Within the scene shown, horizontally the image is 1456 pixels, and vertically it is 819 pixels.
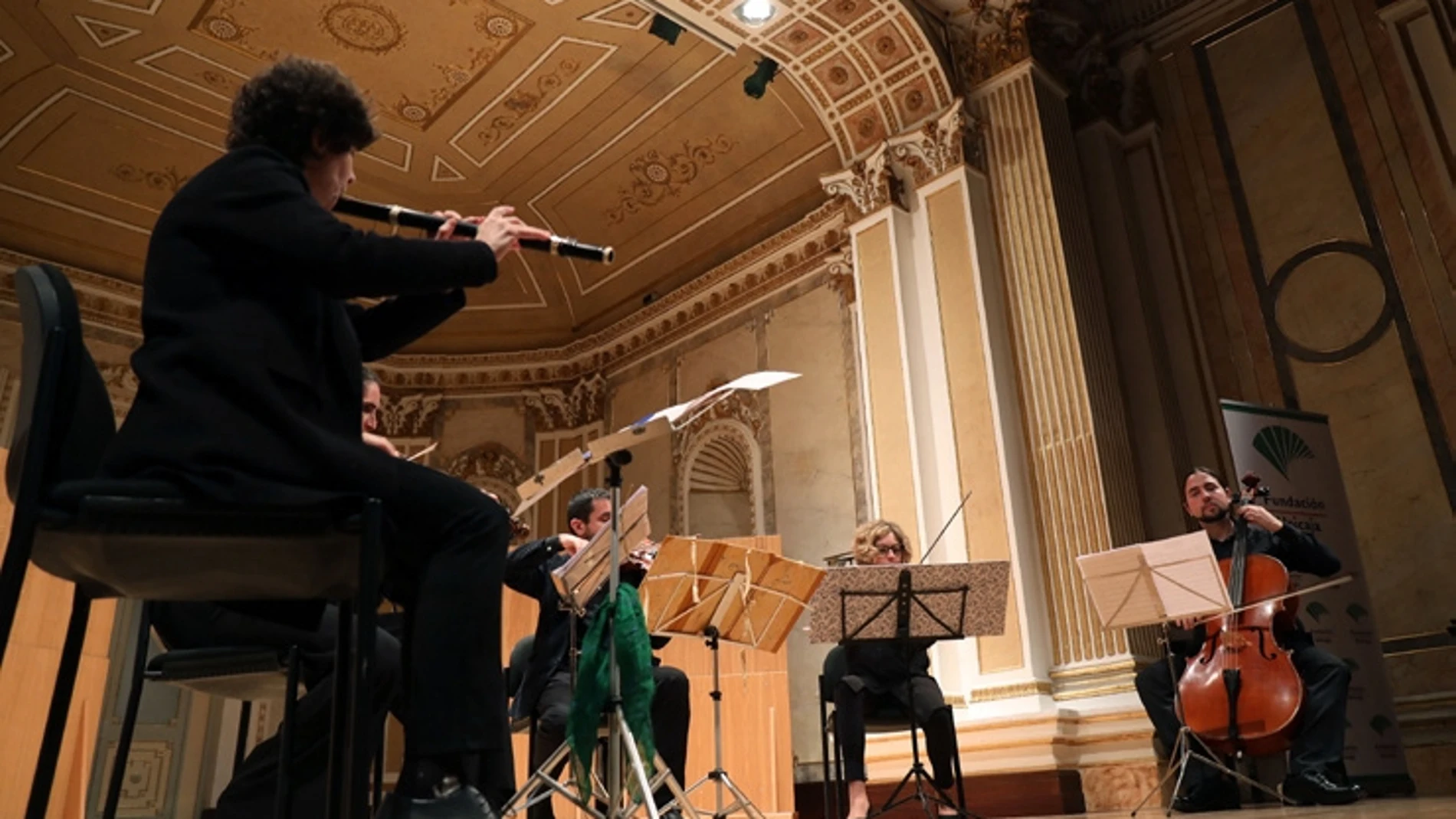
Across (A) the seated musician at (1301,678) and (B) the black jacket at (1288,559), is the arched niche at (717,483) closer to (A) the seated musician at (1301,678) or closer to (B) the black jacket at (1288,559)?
(A) the seated musician at (1301,678)

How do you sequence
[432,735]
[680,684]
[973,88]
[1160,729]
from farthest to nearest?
[973,88], [1160,729], [680,684], [432,735]

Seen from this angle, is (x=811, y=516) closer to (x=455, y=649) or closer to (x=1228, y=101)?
(x=1228, y=101)

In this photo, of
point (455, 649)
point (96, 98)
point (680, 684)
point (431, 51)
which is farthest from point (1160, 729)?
point (96, 98)

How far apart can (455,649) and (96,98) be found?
8778 mm

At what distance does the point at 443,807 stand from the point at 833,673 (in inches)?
134

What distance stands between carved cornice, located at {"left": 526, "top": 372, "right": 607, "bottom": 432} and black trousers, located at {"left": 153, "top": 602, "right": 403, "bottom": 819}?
8327 mm

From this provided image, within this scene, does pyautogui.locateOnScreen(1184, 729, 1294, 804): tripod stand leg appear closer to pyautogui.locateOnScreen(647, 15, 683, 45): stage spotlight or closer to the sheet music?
the sheet music

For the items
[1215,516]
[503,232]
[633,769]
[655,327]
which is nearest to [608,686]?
[633,769]

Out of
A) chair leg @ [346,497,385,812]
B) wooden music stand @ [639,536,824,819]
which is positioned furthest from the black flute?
wooden music stand @ [639,536,824,819]

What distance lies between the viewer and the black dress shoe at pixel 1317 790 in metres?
3.79

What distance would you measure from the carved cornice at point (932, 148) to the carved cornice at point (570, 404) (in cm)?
427

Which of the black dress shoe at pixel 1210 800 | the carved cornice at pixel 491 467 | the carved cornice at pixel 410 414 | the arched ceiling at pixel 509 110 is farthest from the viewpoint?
the carved cornice at pixel 410 414

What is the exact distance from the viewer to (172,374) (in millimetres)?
1385

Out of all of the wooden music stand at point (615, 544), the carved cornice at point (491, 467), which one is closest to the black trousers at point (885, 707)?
the wooden music stand at point (615, 544)
